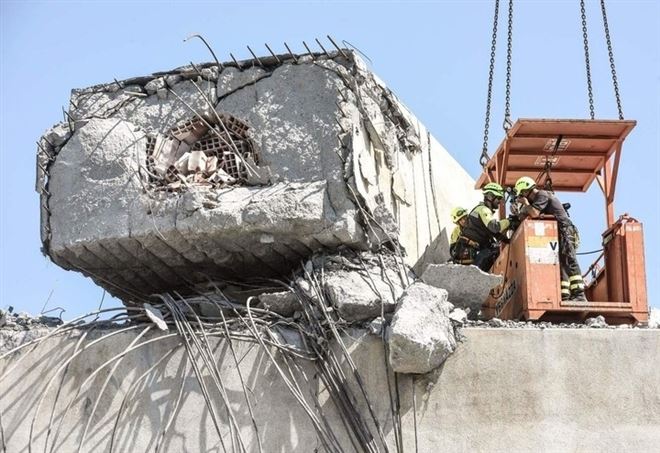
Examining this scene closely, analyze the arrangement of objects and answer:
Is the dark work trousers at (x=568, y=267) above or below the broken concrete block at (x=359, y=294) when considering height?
above

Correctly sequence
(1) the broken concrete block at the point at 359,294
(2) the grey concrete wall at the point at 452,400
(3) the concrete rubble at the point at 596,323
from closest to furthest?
1. (2) the grey concrete wall at the point at 452,400
2. (1) the broken concrete block at the point at 359,294
3. (3) the concrete rubble at the point at 596,323

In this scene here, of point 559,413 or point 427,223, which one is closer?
point 559,413

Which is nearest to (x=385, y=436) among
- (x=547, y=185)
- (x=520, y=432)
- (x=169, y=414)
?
(x=520, y=432)

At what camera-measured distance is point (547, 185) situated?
1369cm

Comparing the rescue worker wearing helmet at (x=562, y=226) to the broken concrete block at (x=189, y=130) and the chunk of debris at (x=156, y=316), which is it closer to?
the broken concrete block at (x=189, y=130)

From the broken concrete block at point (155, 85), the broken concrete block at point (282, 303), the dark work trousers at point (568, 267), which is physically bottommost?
the broken concrete block at point (282, 303)

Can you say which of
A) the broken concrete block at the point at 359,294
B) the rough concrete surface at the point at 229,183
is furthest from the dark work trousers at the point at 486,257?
the broken concrete block at the point at 359,294

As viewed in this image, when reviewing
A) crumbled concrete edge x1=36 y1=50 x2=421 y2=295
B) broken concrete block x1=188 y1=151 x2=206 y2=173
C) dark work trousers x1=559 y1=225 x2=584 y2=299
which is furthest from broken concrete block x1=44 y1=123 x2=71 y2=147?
dark work trousers x1=559 y1=225 x2=584 y2=299

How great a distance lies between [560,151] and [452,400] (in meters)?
4.31

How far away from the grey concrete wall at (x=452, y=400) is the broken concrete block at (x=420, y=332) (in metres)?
0.17

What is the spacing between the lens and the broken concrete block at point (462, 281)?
10.7 meters

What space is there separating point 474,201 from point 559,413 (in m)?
5.28

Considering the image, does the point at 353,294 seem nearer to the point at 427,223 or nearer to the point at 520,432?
the point at 520,432

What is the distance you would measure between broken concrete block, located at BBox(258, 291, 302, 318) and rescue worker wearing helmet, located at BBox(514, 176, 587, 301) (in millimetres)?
2733
